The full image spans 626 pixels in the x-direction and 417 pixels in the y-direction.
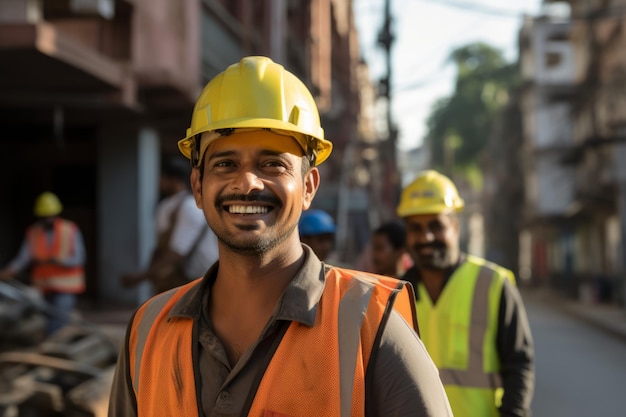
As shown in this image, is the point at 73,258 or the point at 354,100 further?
the point at 354,100

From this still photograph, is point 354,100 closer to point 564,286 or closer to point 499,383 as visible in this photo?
point 564,286

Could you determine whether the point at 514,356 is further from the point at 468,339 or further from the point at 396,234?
the point at 396,234

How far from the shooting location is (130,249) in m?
12.5

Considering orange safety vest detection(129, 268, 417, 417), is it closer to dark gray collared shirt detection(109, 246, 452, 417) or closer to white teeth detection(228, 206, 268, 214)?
dark gray collared shirt detection(109, 246, 452, 417)

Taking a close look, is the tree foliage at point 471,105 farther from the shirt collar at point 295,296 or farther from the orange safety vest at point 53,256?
the shirt collar at point 295,296

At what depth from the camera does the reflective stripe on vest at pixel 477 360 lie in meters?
3.98

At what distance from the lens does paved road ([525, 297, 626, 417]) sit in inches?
406

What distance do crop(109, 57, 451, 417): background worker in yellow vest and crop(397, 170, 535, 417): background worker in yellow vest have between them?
182 centimetres

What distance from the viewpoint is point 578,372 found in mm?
13461

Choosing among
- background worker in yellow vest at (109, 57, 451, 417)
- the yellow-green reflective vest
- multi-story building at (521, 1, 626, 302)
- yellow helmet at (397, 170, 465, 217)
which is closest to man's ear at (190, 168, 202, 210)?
background worker in yellow vest at (109, 57, 451, 417)

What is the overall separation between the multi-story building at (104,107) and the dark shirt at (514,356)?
6328mm

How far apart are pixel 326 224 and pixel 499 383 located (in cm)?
245

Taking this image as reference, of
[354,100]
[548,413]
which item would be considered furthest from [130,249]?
[354,100]

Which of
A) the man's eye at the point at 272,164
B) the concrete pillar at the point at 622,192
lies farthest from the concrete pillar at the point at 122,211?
the concrete pillar at the point at 622,192
